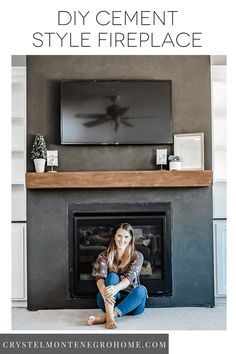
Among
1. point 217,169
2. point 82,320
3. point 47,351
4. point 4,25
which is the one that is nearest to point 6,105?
point 4,25

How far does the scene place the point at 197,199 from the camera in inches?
134

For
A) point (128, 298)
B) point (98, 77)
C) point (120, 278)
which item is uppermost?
point (98, 77)

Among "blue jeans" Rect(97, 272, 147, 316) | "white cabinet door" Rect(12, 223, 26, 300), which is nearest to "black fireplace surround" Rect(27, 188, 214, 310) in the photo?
"white cabinet door" Rect(12, 223, 26, 300)

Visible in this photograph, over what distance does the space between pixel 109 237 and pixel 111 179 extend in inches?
17.1

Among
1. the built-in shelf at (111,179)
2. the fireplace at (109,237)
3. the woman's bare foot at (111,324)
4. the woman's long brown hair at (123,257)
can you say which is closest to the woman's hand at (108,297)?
the woman's bare foot at (111,324)

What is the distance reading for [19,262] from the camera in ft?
11.6

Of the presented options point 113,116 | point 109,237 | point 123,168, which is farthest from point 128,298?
point 113,116

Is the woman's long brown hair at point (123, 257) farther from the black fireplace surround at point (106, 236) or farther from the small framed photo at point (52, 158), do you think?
the small framed photo at point (52, 158)

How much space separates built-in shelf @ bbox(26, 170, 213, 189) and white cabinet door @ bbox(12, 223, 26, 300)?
461 millimetres

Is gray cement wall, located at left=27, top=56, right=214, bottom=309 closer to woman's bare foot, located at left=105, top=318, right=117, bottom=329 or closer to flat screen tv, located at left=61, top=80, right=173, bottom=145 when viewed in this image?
flat screen tv, located at left=61, top=80, right=173, bottom=145

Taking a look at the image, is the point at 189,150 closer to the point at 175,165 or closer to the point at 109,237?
the point at 175,165

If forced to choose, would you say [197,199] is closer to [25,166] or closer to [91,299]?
[91,299]

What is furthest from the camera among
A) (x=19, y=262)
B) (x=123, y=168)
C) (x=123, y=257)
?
(x=19, y=262)

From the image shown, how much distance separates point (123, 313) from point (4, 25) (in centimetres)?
187
